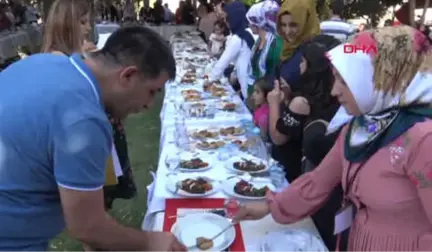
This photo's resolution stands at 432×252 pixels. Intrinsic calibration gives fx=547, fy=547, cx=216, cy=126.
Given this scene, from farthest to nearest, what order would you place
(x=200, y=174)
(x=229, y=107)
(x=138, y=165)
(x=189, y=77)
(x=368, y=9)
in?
(x=368, y=9), (x=189, y=77), (x=138, y=165), (x=229, y=107), (x=200, y=174)

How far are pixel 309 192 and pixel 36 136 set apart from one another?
2.83 ft

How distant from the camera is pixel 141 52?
3.87 feet

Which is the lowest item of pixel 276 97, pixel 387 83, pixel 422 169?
pixel 276 97

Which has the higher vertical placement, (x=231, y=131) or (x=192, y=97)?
(x=231, y=131)

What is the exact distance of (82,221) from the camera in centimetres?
114

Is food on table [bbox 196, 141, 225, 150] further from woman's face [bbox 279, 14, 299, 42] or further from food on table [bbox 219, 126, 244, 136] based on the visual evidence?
woman's face [bbox 279, 14, 299, 42]

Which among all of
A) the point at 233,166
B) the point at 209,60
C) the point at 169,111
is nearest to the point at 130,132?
the point at 209,60

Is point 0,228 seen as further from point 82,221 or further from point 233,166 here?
point 233,166

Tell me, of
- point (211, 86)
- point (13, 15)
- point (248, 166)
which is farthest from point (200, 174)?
point (13, 15)

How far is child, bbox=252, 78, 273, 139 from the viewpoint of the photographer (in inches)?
106

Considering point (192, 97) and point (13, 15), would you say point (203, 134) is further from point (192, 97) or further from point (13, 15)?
point (13, 15)

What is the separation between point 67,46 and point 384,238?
1.85 meters

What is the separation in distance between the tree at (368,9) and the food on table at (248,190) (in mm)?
12599

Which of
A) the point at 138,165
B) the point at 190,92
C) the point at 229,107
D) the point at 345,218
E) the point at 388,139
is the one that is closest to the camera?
the point at 388,139
